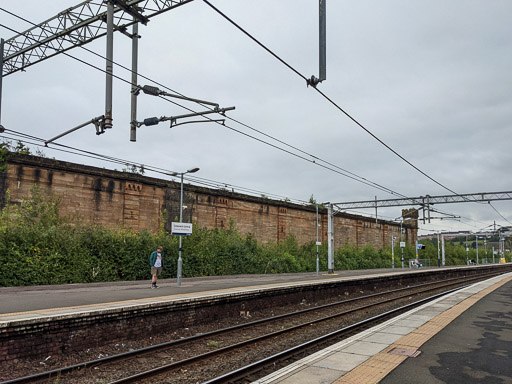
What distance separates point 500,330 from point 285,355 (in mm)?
5412

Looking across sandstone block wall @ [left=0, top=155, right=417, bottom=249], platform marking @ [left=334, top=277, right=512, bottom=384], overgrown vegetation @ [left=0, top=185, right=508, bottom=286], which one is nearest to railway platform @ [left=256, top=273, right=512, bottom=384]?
platform marking @ [left=334, top=277, right=512, bottom=384]

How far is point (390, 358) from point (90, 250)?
61.8ft

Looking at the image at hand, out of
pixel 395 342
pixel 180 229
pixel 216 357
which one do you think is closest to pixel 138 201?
pixel 180 229

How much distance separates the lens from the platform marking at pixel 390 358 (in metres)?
6.27

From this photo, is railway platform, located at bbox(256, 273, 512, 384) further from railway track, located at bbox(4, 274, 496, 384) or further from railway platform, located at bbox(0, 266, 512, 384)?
railway track, located at bbox(4, 274, 496, 384)

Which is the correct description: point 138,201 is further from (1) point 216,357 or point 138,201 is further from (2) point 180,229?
(1) point 216,357

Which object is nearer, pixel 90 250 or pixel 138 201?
pixel 90 250

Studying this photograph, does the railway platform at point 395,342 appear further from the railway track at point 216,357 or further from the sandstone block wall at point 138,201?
the sandstone block wall at point 138,201

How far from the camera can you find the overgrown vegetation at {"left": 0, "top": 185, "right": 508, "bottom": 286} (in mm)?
19812

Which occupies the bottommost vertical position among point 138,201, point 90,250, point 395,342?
point 395,342

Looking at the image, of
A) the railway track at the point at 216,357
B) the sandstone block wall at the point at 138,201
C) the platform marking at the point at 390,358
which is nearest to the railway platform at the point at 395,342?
the platform marking at the point at 390,358

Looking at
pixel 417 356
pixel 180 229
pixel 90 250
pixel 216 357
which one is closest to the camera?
pixel 417 356

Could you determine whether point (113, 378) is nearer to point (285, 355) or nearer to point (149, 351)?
point (149, 351)

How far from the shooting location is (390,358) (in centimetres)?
733
